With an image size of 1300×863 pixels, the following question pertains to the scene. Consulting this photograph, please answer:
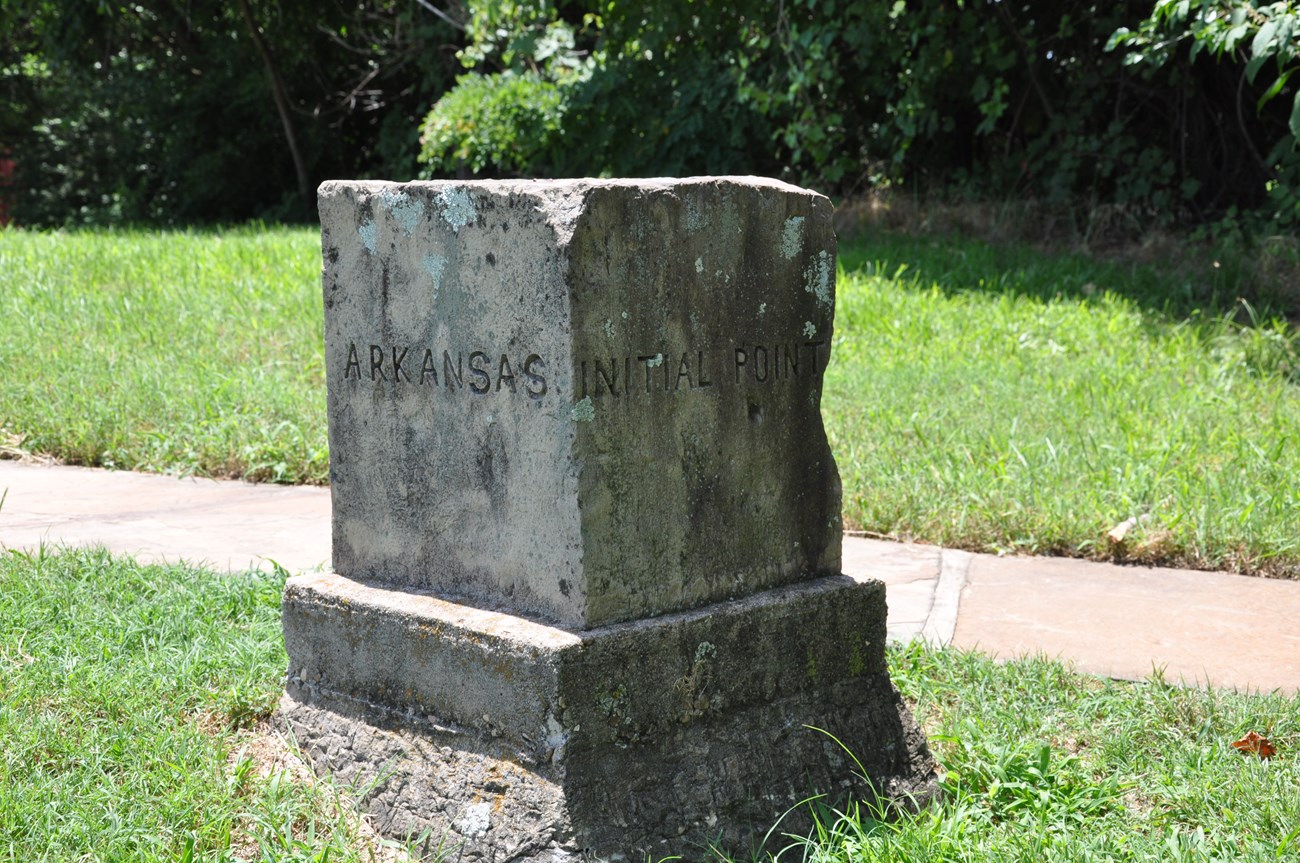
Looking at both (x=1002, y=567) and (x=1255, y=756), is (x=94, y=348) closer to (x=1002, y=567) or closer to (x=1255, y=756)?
(x=1002, y=567)

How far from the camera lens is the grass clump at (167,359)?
593 centimetres

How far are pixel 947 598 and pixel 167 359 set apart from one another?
4.42 meters

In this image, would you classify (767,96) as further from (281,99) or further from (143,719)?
(143,719)

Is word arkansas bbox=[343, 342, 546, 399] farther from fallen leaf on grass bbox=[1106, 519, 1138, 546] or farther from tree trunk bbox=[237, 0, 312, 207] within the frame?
tree trunk bbox=[237, 0, 312, 207]

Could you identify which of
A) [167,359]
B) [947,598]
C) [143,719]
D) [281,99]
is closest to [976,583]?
[947,598]

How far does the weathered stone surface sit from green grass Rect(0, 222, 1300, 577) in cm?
206

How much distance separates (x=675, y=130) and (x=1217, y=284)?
5.32 metres

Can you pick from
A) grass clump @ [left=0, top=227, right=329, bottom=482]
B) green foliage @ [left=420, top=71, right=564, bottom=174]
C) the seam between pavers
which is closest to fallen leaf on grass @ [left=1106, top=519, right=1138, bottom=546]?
the seam between pavers

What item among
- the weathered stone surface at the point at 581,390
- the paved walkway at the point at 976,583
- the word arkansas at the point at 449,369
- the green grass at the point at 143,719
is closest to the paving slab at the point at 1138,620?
the paved walkway at the point at 976,583

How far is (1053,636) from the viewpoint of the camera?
3.95 meters

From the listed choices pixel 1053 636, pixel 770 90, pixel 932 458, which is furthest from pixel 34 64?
pixel 1053 636

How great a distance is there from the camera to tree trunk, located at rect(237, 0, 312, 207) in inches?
617

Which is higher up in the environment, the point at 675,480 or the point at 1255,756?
the point at 675,480

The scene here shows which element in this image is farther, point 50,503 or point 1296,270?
point 1296,270
